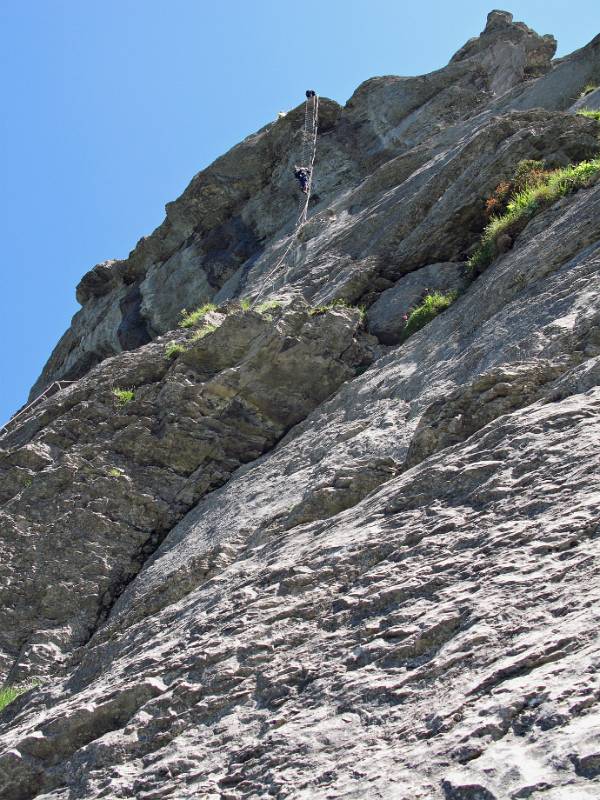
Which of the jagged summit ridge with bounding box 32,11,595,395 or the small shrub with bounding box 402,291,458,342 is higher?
the jagged summit ridge with bounding box 32,11,595,395

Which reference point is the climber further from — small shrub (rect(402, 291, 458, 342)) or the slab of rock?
small shrub (rect(402, 291, 458, 342))

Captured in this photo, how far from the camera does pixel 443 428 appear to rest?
924cm

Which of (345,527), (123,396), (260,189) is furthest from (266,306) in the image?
(260,189)

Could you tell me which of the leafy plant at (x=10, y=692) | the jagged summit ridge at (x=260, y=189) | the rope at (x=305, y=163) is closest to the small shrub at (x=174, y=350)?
the rope at (x=305, y=163)

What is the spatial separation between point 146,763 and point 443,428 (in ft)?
14.5

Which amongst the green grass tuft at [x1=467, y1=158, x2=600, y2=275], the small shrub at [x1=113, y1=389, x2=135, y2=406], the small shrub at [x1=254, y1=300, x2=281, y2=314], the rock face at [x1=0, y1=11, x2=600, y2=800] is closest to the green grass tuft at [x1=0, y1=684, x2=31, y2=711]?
the rock face at [x1=0, y1=11, x2=600, y2=800]

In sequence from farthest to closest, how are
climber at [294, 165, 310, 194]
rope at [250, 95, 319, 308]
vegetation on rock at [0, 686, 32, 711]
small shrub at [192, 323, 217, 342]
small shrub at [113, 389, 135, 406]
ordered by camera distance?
climber at [294, 165, 310, 194] < rope at [250, 95, 319, 308] < small shrub at [192, 323, 217, 342] < small shrub at [113, 389, 135, 406] < vegetation on rock at [0, 686, 32, 711]

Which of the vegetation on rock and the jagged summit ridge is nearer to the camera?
the vegetation on rock

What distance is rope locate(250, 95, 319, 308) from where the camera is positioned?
2268 cm

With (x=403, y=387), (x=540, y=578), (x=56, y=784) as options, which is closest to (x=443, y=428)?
(x=403, y=387)

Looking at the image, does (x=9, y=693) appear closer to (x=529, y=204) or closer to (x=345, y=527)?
(x=345, y=527)

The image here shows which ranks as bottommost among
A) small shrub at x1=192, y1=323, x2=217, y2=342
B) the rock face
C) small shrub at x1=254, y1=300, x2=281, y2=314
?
the rock face

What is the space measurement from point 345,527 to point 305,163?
21572 mm

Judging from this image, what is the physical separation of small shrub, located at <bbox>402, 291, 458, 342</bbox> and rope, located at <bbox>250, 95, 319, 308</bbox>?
24.5 feet
